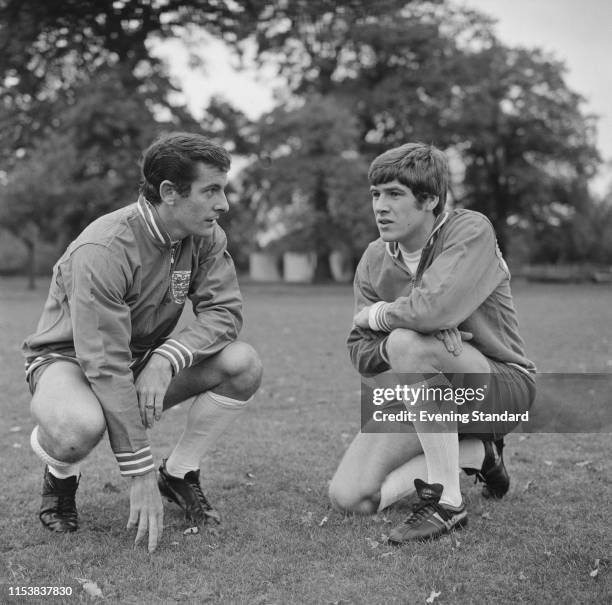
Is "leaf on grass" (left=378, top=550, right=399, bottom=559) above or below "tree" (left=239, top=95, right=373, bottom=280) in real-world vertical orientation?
below

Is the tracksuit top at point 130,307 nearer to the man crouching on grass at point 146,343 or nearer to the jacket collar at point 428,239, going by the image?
Answer: the man crouching on grass at point 146,343

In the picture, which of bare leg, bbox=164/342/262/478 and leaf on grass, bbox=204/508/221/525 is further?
bare leg, bbox=164/342/262/478

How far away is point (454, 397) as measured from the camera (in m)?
3.73

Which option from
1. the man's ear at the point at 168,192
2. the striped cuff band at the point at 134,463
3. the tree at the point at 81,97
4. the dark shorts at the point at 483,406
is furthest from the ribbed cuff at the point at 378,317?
the tree at the point at 81,97

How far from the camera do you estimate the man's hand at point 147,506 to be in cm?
326

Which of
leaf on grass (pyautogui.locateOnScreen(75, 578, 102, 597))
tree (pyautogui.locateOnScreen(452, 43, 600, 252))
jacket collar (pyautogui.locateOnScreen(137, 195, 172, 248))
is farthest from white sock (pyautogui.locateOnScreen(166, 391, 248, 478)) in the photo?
tree (pyautogui.locateOnScreen(452, 43, 600, 252))

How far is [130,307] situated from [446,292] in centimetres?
153

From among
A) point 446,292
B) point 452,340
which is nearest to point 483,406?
point 452,340

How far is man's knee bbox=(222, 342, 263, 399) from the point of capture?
3871mm

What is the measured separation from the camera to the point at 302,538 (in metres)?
3.56

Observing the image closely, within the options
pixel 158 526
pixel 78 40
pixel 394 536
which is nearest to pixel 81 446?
pixel 158 526

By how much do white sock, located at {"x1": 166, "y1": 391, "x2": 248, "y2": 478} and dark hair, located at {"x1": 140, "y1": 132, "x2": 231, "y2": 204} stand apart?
1.08 meters

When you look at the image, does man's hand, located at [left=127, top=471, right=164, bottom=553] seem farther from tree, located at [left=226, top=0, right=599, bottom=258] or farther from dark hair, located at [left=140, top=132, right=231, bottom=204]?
tree, located at [left=226, top=0, right=599, bottom=258]

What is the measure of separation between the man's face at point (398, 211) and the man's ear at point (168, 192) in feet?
3.26
